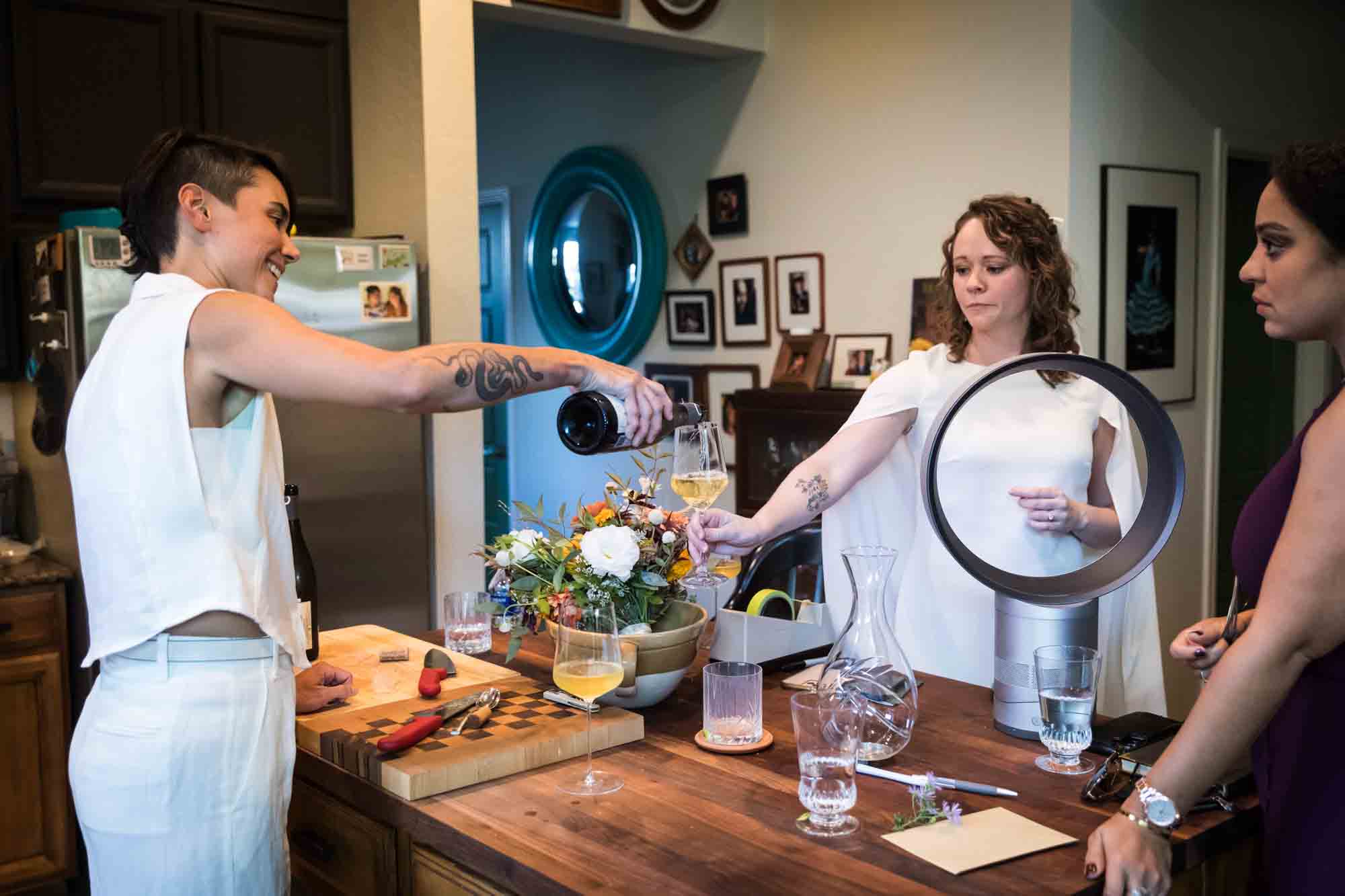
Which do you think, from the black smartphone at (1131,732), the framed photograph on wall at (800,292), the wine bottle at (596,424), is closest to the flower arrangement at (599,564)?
the wine bottle at (596,424)

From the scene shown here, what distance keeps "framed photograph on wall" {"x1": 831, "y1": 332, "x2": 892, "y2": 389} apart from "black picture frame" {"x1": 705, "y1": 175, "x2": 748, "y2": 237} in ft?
2.29

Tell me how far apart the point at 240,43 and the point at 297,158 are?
373 millimetres

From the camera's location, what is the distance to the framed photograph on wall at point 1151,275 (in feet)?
12.8

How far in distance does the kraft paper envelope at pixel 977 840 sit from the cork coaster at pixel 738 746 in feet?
1.03

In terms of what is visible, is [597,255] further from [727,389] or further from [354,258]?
[354,258]

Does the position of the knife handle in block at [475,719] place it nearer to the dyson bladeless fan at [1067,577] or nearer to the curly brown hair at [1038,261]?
the dyson bladeless fan at [1067,577]

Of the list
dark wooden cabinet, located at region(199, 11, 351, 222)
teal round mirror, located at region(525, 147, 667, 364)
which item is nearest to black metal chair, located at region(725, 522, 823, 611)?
dark wooden cabinet, located at region(199, 11, 351, 222)

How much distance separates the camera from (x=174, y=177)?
1.67 metres

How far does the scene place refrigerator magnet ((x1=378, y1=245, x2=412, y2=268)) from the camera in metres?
3.57

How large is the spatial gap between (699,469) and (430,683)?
1.76 ft

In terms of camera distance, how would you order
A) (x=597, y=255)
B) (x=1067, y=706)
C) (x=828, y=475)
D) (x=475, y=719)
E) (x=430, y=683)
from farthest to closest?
(x=597, y=255), (x=828, y=475), (x=430, y=683), (x=475, y=719), (x=1067, y=706)

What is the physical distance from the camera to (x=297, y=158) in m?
3.91

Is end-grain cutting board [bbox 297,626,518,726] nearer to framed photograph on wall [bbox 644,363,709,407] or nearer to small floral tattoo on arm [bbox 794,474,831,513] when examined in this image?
small floral tattoo on arm [bbox 794,474,831,513]

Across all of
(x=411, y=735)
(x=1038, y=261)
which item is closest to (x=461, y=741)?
(x=411, y=735)
